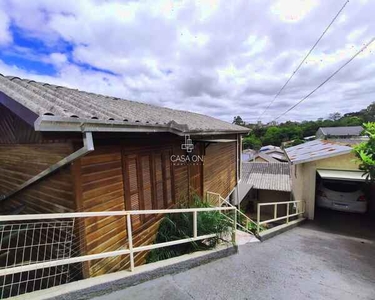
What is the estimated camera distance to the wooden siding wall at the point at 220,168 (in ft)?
25.3

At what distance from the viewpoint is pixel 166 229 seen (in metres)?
4.56

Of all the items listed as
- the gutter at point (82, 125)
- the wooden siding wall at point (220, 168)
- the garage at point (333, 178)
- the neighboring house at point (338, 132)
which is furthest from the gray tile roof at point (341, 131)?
the gutter at point (82, 125)

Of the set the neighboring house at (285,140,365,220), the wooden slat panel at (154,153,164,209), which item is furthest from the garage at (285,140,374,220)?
the wooden slat panel at (154,153,164,209)

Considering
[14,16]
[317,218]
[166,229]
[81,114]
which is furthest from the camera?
[317,218]

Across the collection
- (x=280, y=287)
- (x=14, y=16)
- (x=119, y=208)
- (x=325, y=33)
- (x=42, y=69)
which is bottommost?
(x=280, y=287)

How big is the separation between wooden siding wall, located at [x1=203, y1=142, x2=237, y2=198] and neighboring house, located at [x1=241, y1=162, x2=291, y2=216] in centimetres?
523

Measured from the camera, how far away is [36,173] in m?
3.42

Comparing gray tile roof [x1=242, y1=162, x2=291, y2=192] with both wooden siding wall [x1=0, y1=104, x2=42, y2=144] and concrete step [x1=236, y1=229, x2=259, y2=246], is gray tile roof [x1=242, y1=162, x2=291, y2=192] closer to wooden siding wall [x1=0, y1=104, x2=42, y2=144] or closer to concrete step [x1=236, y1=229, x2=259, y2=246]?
concrete step [x1=236, y1=229, x2=259, y2=246]

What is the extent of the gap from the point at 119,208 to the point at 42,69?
198 inches

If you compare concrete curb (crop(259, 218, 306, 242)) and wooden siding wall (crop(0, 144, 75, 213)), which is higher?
wooden siding wall (crop(0, 144, 75, 213))

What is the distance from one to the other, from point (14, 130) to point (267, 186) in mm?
16335

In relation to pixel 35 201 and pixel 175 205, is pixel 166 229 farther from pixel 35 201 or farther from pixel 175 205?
pixel 35 201

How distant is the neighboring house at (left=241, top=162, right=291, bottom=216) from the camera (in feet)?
53.0

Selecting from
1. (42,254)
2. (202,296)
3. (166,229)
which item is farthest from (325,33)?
(42,254)
